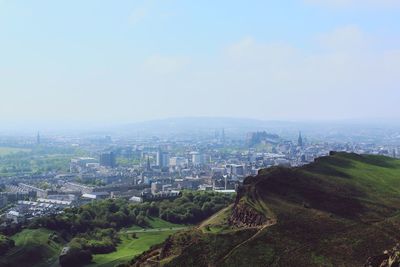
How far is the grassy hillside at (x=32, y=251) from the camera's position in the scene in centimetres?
5031

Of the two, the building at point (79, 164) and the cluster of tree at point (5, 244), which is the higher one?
the cluster of tree at point (5, 244)

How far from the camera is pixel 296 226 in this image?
35.5m

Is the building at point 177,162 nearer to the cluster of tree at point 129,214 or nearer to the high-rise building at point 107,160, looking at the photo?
the high-rise building at point 107,160

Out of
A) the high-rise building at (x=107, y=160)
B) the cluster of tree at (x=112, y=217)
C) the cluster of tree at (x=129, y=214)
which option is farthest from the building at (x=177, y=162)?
the cluster of tree at (x=129, y=214)

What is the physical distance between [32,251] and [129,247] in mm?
9161

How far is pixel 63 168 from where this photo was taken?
581ft

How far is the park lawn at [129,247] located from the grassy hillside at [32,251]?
4.33m

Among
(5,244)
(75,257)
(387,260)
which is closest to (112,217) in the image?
(5,244)

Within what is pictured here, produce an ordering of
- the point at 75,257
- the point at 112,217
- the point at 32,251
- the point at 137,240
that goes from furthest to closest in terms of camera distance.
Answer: the point at 112,217
the point at 137,240
the point at 32,251
the point at 75,257

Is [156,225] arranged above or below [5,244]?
below

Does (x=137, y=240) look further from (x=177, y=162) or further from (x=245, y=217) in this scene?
(x=177, y=162)

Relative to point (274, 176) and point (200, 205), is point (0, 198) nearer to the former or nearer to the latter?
point (200, 205)

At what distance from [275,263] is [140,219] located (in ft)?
128

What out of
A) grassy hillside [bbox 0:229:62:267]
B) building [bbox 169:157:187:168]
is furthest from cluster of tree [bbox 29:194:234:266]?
building [bbox 169:157:187:168]
